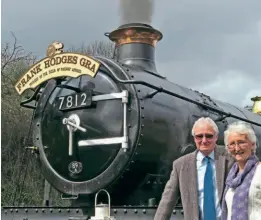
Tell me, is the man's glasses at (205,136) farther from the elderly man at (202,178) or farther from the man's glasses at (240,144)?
the man's glasses at (240,144)

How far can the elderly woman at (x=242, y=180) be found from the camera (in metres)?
2.29

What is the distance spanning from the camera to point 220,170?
266cm

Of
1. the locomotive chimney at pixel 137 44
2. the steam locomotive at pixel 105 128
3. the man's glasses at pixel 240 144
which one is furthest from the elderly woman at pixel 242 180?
the locomotive chimney at pixel 137 44

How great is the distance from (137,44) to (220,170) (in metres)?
3.21

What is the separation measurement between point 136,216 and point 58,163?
1.26 m

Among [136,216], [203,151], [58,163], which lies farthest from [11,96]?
[203,151]

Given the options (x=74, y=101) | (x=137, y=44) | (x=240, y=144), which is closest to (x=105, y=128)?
(x=74, y=101)

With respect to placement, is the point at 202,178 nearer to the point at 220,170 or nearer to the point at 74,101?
the point at 220,170

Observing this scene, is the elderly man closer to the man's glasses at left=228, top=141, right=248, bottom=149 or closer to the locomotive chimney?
the man's glasses at left=228, top=141, right=248, bottom=149

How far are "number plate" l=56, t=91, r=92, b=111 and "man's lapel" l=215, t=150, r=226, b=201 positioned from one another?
7.32 feet

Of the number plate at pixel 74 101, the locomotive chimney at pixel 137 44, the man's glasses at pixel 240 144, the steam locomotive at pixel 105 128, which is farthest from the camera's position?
the locomotive chimney at pixel 137 44

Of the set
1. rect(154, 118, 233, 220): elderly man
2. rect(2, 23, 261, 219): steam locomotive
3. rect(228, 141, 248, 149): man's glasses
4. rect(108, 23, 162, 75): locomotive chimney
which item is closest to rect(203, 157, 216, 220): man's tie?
rect(154, 118, 233, 220): elderly man

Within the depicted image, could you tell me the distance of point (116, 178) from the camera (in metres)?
4.46

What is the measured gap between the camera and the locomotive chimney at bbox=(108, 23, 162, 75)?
5.55 metres
